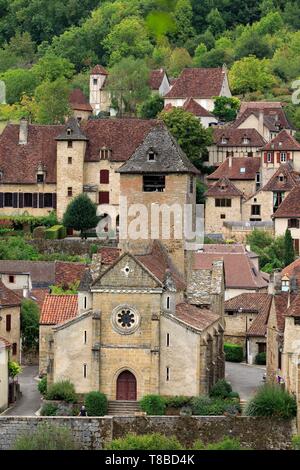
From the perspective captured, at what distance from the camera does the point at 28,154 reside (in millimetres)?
97875

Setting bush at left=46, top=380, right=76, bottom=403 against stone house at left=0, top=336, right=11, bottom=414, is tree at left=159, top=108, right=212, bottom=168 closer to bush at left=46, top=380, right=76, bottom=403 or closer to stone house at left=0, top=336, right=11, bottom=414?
stone house at left=0, top=336, right=11, bottom=414

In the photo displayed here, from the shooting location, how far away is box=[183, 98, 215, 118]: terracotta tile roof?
117 meters

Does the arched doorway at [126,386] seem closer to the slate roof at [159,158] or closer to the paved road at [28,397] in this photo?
the paved road at [28,397]

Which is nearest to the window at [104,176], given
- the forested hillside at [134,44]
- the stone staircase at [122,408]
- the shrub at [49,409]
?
the forested hillside at [134,44]

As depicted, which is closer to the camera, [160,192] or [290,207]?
[160,192]

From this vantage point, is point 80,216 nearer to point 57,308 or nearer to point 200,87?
point 57,308

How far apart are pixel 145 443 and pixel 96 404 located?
869 cm

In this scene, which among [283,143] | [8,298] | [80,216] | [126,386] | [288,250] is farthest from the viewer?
[283,143]

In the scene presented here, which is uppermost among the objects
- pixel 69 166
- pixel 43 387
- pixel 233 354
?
pixel 69 166

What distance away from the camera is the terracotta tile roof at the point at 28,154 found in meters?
96.9

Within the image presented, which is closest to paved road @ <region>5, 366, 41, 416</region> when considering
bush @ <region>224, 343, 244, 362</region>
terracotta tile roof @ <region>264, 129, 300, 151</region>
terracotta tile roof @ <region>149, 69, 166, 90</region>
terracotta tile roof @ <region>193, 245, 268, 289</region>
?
bush @ <region>224, 343, 244, 362</region>

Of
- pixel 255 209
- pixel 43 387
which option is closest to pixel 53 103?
pixel 255 209
